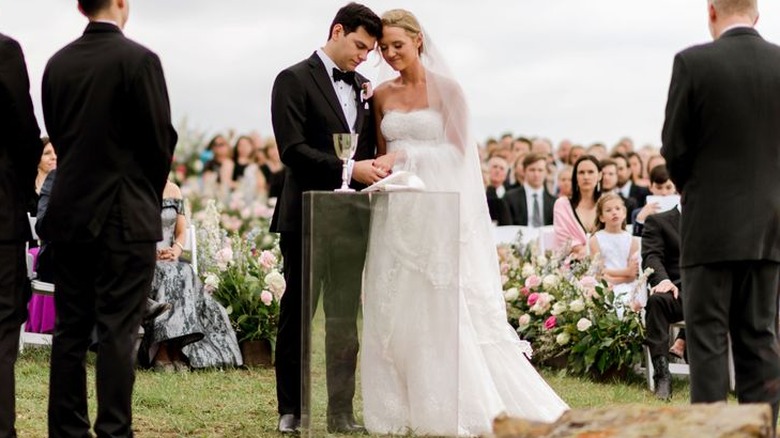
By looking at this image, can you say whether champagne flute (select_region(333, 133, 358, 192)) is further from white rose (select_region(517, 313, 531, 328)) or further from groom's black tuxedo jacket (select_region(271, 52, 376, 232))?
white rose (select_region(517, 313, 531, 328))

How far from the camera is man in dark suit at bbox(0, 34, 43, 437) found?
20.2ft

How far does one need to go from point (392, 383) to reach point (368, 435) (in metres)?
0.32

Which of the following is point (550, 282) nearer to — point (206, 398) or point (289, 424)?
point (206, 398)

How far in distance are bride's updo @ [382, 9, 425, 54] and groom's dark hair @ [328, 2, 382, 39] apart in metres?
0.09

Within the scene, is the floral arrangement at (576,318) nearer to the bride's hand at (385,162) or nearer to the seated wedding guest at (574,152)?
the bride's hand at (385,162)

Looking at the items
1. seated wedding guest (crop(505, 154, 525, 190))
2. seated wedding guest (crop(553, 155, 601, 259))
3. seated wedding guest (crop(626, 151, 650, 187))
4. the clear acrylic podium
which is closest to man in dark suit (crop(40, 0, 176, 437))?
the clear acrylic podium

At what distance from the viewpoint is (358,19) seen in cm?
741

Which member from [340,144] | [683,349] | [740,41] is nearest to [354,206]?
[340,144]

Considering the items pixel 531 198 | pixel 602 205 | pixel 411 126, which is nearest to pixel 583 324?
pixel 602 205

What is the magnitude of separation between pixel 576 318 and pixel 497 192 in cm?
445

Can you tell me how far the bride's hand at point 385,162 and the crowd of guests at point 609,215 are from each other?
3.15 metres

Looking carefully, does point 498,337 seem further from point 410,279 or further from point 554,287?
point 554,287

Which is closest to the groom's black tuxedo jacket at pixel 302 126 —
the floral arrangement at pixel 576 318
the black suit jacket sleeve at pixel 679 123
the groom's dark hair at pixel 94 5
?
the groom's dark hair at pixel 94 5

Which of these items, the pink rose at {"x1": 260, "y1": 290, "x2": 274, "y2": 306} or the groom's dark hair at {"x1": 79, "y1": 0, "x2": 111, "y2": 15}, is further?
the pink rose at {"x1": 260, "y1": 290, "x2": 274, "y2": 306}
